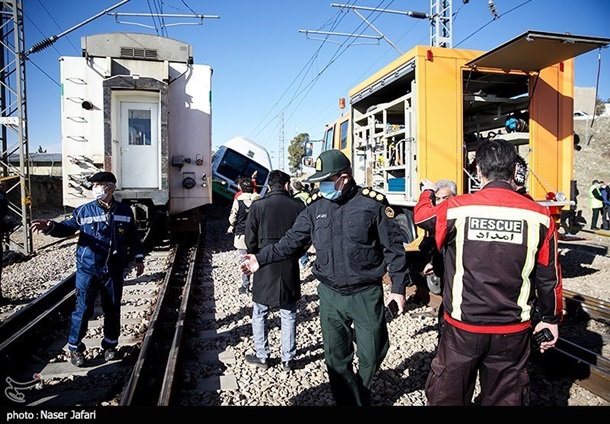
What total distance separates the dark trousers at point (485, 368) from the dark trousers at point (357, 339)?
0.57 metres

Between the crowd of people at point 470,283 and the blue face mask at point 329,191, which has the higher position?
the blue face mask at point 329,191

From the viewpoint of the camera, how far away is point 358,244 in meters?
3.09

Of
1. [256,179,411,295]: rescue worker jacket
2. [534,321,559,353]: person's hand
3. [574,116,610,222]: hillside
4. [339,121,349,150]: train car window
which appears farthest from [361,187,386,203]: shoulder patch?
[574,116,610,222]: hillside

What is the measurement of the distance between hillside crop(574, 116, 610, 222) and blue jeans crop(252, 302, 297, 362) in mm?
25913

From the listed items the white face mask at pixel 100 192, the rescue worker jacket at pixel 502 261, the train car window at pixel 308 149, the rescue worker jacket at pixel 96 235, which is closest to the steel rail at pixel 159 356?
the rescue worker jacket at pixel 96 235

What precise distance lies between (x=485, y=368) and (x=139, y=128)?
31.0 ft

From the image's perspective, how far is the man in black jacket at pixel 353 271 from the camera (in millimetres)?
3059

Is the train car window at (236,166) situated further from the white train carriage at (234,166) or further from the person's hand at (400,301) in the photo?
the person's hand at (400,301)

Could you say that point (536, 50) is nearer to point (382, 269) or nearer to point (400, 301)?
point (382, 269)

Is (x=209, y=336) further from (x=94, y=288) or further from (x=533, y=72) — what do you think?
(x=533, y=72)

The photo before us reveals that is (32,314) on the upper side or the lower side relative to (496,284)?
lower

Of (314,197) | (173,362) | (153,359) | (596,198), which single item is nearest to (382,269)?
(314,197)

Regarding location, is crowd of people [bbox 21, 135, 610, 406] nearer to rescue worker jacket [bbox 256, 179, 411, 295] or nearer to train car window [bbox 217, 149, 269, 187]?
rescue worker jacket [bbox 256, 179, 411, 295]

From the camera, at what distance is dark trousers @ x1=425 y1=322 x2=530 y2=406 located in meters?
2.40
